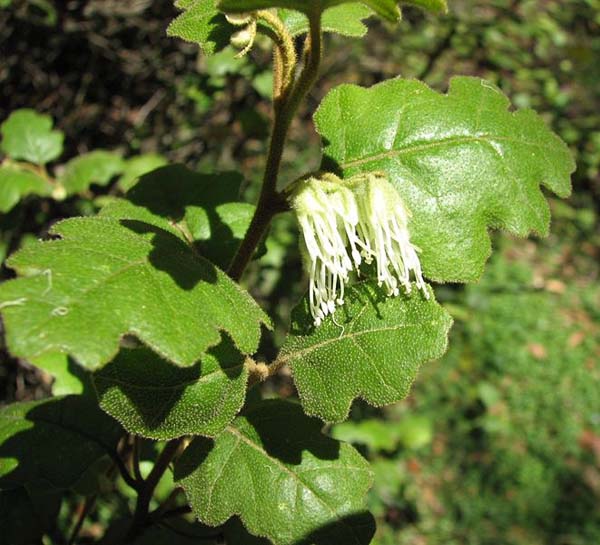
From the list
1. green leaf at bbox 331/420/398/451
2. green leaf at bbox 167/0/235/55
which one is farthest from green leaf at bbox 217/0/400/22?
green leaf at bbox 331/420/398/451

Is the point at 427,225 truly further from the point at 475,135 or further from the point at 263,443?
the point at 263,443

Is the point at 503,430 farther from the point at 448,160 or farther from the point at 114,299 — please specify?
the point at 114,299

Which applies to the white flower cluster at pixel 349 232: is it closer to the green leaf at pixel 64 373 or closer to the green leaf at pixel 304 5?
the green leaf at pixel 304 5

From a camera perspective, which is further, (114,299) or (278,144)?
(278,144)

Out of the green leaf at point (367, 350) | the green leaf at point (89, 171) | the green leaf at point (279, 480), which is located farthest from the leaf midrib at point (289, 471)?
the green leaf at point (89, 171)

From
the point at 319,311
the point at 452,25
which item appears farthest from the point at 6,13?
the point at 319,311

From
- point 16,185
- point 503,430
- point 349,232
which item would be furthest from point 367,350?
point 503,430
